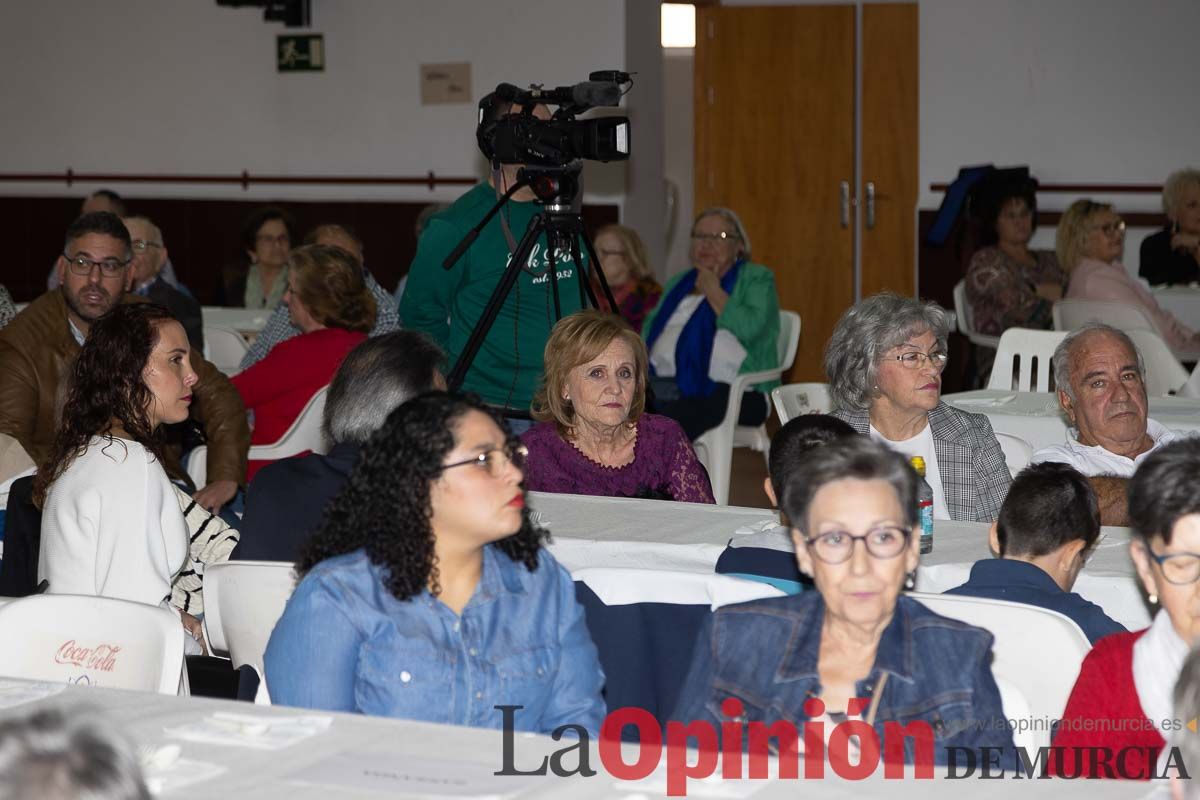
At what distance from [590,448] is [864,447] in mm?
1638

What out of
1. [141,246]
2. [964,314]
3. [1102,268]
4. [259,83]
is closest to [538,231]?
[141,246]

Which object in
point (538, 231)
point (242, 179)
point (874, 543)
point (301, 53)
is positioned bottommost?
point (874, 543)

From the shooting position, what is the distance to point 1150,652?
1960mm

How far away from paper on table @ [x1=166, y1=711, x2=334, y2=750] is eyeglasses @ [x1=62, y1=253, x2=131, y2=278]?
7.92 ft

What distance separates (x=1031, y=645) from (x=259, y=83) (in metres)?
7.57

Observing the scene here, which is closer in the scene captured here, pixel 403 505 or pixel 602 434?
pixel 403 505

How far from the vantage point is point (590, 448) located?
12.1 ft

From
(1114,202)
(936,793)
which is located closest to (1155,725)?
(936,793)

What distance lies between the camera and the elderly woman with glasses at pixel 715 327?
5.88 m

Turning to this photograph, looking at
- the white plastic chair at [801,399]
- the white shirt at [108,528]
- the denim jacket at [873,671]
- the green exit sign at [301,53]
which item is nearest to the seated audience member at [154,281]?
the white plastic chair at [801,399]

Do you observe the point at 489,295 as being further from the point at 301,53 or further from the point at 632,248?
the point at 301,53

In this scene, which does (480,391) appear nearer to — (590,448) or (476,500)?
(590,448)

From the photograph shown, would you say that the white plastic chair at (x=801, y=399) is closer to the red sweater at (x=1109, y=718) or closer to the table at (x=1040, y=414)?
the table at (x=1040, y=414)

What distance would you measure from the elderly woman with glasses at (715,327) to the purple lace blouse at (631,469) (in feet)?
6.36
